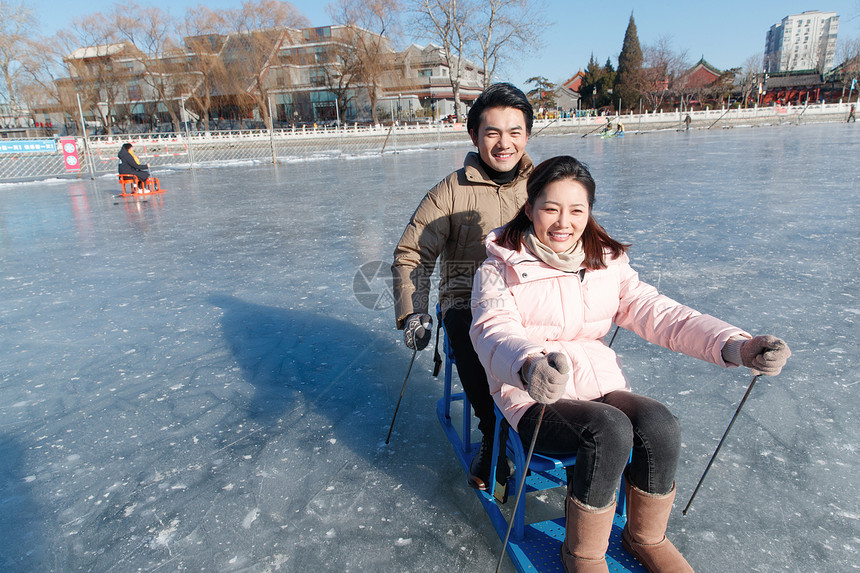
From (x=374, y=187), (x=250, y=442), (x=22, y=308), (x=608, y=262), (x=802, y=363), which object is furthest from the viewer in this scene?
(x=374, y=187)

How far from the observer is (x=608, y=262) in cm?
179

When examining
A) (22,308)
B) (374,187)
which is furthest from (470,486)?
(374,187)

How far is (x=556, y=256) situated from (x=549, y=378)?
53 cm

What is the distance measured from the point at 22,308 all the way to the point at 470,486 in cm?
414

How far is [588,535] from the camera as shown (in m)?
1.39

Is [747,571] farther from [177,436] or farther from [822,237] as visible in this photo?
[822,237]

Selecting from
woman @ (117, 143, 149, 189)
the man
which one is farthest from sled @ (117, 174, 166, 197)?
the man

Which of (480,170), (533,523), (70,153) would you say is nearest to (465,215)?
(480,170)

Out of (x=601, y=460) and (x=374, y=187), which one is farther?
(x=374, y=187)

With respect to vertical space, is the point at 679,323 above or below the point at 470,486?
above

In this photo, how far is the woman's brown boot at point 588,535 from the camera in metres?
1.38

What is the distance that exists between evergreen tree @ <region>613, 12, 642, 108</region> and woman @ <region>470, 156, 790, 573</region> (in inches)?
2294

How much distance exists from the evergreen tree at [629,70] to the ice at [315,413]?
53613 mm

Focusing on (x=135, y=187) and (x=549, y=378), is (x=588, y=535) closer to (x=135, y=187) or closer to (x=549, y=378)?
(x=549, y=378)
